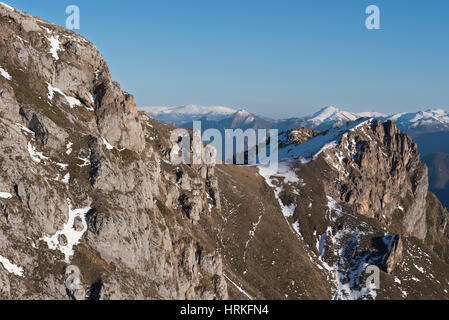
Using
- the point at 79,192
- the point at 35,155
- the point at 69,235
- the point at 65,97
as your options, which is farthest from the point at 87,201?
the point at 65,97

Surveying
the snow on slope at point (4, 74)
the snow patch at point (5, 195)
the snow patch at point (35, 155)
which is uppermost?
the snow on slope at point (4, 74)

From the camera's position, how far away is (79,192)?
11838 cm

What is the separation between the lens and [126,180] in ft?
440

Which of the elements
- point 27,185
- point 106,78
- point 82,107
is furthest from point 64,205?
point 106,78

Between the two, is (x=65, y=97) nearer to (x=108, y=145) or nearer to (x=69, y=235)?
(x=108, y=145)

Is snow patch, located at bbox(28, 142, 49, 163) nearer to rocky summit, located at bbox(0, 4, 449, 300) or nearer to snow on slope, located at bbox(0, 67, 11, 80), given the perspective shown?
rocky summit, located at bbox(0, 4, 449, 300)

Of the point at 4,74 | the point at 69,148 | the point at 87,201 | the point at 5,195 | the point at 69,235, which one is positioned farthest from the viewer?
the point at 69,148

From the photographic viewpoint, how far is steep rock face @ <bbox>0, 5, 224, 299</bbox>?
10000 centimetres

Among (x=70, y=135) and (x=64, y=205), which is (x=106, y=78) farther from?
(x=64, y=205)

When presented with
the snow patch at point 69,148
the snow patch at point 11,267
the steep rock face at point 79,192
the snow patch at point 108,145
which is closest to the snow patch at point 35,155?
the steep rock face at point 79,192

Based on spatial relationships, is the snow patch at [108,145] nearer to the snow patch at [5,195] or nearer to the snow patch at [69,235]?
the snow patch at [69,235]

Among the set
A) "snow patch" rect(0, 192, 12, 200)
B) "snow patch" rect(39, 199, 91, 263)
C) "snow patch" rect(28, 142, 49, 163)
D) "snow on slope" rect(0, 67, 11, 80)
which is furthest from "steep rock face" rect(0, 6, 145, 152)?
"snow patch" rect(0, 192, 12, 200)

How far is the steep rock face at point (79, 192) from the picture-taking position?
100m
